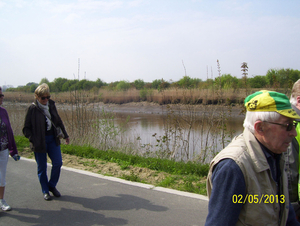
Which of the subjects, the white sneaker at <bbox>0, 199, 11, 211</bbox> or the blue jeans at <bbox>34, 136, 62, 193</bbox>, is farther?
the blue jeans at <bbox>34, 136, 62, 193</bbox>

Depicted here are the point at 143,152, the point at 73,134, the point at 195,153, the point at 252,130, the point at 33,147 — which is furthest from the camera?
the point at 73,134

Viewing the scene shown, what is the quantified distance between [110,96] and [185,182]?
27080 mm

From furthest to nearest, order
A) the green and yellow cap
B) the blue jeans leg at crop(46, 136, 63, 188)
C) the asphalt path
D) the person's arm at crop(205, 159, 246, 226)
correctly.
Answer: the blue jeans leg at crop(46, 136, 63, 188) → the asphalt path → the green and yellow cap → the person's arm at crop(205, 159, 246, 226)

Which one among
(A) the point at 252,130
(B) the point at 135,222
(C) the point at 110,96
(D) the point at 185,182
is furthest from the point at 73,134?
(C) the point at 110,96

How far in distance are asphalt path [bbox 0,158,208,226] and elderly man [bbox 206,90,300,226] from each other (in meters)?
2.20

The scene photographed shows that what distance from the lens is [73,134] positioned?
10094mm

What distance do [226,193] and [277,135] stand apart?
60cm

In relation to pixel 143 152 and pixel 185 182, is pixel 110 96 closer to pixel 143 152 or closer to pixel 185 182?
pixel 143 152

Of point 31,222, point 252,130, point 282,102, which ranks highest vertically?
point 282,102

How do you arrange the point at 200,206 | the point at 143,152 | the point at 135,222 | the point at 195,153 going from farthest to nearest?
the point at 143,152, the point at 195,153, the point at 200,206, the point at 135,222

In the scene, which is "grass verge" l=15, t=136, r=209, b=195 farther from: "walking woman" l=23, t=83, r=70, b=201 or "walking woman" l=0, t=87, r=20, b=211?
"walking woman" l=0, t=87, r=20, b=211

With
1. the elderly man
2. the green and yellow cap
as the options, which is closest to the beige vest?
the elderly man

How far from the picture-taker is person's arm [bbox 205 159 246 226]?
1628mm

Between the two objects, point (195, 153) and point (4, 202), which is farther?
point (195, 153)
